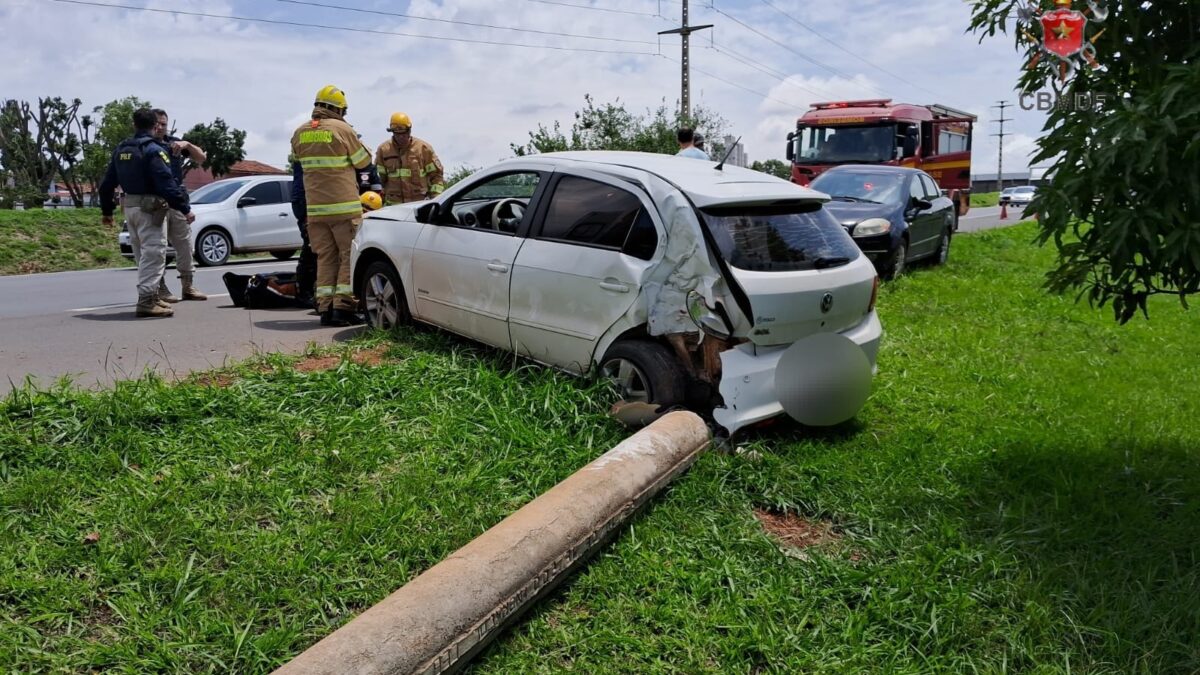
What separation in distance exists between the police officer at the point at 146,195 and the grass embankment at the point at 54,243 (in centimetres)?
878

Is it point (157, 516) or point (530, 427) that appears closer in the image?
point (157, 516)

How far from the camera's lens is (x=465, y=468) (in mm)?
4184

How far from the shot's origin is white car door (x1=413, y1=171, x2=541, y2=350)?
5.67 m

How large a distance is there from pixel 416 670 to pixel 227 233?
14.2 meters

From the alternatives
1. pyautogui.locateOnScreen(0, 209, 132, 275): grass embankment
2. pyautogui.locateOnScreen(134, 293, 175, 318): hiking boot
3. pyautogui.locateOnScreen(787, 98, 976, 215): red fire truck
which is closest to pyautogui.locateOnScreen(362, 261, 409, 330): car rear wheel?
pyautogui.locateOnScreen(134, 293, 175, 318): hiking boot

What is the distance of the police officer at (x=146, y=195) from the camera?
797cm

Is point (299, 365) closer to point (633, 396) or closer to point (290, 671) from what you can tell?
point (633, 396)

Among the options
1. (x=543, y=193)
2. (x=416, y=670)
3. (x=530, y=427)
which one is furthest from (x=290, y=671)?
(x=543, y=193)

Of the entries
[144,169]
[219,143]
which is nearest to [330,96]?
[144,169]

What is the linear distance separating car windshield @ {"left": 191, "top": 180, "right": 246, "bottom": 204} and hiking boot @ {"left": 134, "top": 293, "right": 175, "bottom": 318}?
25.5 ft

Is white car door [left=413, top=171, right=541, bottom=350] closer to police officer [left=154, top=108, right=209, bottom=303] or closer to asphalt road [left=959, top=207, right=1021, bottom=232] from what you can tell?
police officer [left=154, top=108, right=209, bottom=303]

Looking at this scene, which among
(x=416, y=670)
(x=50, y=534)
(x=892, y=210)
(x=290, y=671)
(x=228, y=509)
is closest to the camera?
(x=290, y=671)

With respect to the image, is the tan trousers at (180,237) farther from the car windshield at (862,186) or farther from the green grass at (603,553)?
the car windshield at (862,186)

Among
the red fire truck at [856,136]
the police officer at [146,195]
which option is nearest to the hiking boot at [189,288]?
the police officer at [146,195]
